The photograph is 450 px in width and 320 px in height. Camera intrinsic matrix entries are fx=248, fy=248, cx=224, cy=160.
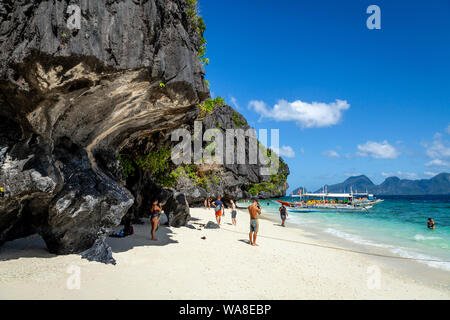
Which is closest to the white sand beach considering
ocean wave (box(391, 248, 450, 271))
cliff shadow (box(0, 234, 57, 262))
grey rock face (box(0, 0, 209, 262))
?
cliff shadow (box(0, 234, 57, 262))

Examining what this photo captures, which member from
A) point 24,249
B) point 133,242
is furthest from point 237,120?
point 24,249

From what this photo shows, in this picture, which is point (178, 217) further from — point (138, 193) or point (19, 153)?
point (19, 153)

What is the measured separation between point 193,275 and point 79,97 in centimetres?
491

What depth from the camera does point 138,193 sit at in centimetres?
1255

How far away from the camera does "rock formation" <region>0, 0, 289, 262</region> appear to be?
4750mm

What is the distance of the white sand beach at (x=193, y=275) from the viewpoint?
14.8ft

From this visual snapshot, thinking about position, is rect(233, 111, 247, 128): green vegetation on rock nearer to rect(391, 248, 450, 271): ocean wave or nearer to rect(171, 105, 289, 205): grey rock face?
rect(171, 105, 289, 205): grey rock face

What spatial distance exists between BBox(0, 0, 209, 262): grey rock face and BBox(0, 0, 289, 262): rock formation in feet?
0.07

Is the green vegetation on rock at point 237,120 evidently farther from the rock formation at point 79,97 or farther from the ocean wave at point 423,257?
the rock formation at point 79,97

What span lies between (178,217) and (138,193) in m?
2.36

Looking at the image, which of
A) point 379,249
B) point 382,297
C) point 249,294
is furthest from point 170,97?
point 379,249

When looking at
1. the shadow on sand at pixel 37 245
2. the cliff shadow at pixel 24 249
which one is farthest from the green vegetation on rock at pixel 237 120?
the cliff shadow at pixel 24 249

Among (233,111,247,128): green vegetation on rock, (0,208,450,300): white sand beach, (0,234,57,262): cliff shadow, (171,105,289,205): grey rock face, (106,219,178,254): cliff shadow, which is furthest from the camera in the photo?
(233,111,247,128): green vegetation on rock
